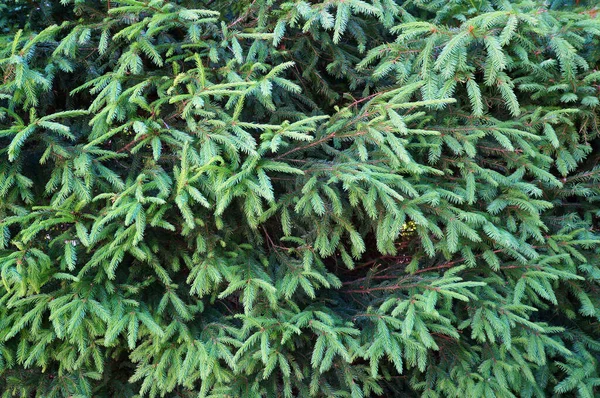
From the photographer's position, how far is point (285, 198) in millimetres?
2307

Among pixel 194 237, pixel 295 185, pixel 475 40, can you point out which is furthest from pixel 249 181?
pixel 475 40

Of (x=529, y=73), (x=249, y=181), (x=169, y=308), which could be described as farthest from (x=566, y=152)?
(x=169, y=308)

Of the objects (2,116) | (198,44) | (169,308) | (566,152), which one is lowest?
(169,308)

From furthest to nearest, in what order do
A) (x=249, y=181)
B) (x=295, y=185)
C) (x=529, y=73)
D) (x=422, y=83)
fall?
(x=529, y=73), (x=295, y=185), (x=422, y=83), (x=249, y=181)

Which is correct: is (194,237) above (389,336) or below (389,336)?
above

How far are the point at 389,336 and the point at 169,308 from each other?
1.20m

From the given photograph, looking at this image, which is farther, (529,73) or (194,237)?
(529,73)

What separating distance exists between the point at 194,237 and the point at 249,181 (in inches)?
22.7

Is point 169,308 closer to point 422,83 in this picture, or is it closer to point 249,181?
point 249,181

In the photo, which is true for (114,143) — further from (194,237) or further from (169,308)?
(169,308)

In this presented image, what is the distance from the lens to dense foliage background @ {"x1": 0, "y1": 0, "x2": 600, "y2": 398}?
2109 mm

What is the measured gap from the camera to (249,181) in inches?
78.9

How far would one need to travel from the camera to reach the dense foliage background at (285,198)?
6.92 ft

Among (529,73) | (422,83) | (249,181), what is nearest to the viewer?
(249,181)
